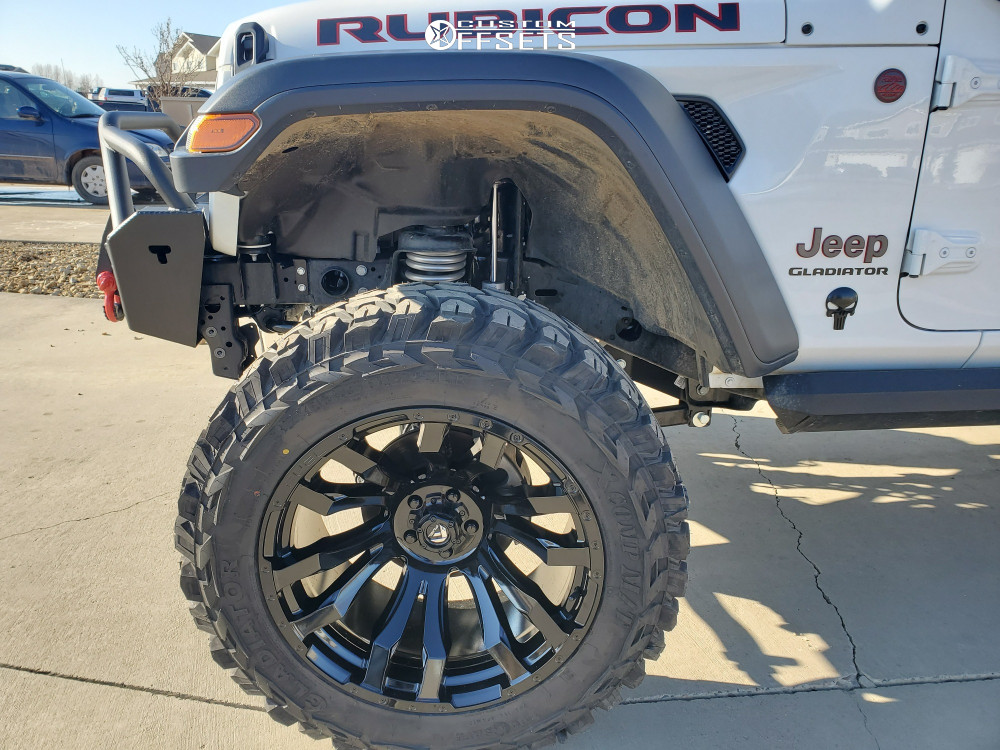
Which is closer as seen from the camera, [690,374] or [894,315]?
[894,315]

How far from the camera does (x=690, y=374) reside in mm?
2393

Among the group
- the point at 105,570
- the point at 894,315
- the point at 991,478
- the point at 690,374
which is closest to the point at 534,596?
the point at 690,374

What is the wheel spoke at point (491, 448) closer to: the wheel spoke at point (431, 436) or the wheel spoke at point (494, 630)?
the wheel spoke at point (431, 436)

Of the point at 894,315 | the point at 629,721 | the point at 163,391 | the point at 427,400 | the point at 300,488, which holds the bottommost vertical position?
the point at 629,721

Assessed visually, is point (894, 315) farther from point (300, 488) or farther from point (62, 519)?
point (62, 519)

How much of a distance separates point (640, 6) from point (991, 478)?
295 centimetres

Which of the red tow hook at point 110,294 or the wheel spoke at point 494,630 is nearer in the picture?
the wheel spoke at point 494,630

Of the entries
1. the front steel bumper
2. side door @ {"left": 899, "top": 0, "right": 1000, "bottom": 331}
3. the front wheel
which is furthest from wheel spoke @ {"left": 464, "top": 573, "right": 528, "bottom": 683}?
the front wheel

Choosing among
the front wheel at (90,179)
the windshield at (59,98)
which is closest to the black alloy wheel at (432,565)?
the front wheel at (90,179)

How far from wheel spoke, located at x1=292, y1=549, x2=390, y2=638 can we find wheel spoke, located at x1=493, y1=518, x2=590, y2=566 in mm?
330

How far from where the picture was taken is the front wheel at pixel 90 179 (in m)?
11.2

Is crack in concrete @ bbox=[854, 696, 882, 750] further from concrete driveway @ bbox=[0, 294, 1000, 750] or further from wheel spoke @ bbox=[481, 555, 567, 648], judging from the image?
wheel spoke @ bbox=[481, 555, 567, 648]

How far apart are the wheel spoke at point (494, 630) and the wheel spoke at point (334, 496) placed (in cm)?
32

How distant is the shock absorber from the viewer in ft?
7.29
